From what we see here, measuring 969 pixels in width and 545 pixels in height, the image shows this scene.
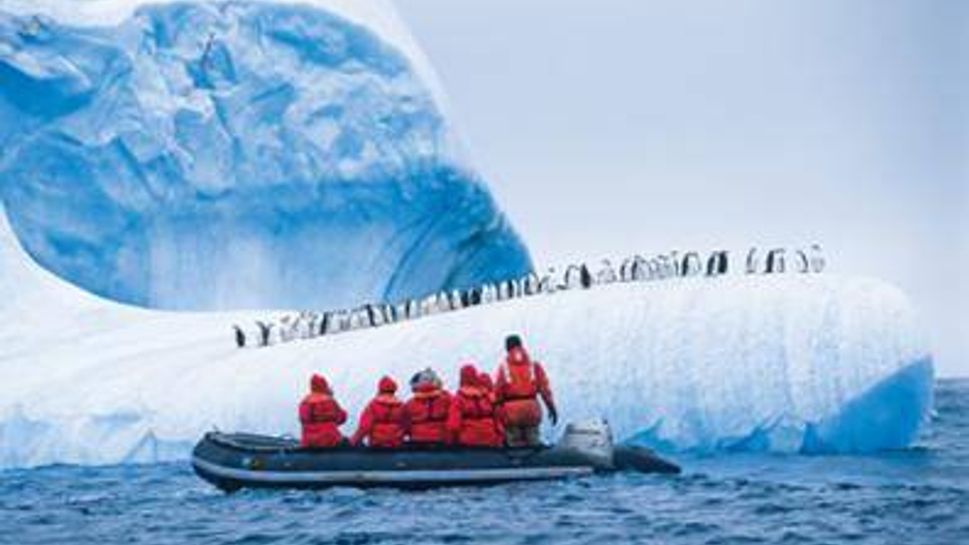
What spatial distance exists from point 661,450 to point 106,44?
1210 cm

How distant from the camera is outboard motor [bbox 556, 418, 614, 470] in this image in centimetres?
1546

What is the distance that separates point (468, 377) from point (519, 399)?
527mm

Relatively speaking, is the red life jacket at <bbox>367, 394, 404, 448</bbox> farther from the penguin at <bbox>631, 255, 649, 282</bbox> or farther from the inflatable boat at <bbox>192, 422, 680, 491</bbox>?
the penguin at <bbox>631, 255, 649, 282</bbox>

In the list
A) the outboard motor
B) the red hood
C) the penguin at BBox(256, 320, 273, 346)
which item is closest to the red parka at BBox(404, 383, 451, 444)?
the red hood

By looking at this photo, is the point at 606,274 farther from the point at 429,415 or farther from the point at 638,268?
the point at 429,415

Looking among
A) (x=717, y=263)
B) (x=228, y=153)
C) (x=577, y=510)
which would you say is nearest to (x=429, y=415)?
(x=577, y=510)

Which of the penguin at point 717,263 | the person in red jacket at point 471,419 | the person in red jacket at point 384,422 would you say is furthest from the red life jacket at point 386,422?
the penguin at point 717,263

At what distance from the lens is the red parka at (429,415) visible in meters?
15.5

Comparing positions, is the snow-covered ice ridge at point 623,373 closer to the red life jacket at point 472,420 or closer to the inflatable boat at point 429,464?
the inflatable boat at point 429,464

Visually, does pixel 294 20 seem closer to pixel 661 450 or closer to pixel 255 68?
pixel 255 68

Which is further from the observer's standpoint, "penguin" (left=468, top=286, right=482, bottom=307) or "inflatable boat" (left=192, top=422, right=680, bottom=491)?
"penguin" (left=468, top=286, right=482, bottom=307)

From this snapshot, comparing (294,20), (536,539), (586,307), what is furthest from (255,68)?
(536,539)

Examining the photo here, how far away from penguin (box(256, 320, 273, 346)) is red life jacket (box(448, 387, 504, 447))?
248 inches

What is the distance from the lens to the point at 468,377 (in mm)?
15570
